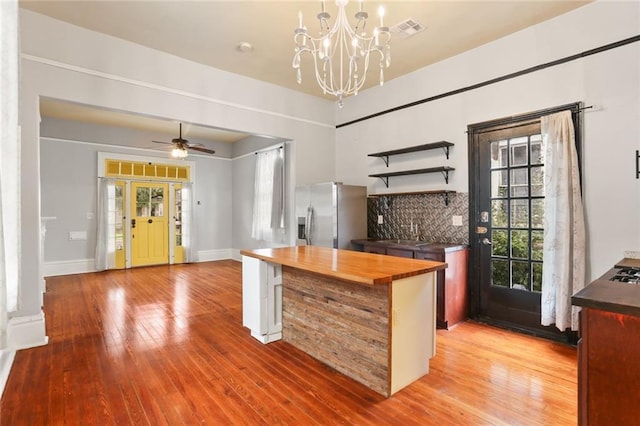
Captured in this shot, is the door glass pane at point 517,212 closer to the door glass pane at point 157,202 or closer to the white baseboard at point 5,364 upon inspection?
the white baseboard at point 5,364

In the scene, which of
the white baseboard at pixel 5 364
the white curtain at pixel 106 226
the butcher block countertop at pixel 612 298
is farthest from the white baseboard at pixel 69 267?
the butcher block countertop at pixel 612 298

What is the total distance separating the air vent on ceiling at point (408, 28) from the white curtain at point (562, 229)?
160 cm

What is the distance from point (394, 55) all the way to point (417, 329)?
10.6 ft

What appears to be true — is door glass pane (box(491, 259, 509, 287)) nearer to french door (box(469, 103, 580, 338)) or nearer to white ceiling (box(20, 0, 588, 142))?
french door (box(469, 103, 580, 338))

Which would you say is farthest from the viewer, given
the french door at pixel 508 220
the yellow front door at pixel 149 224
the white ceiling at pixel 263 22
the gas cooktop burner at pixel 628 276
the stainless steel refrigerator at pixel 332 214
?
the yellow front door at pixel 149 224

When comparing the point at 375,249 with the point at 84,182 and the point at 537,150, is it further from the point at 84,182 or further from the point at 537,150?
the point at 84,182

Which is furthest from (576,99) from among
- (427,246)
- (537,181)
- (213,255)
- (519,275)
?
(213,255)

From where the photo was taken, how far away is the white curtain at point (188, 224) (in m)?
7.76

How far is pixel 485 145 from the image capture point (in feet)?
12.2

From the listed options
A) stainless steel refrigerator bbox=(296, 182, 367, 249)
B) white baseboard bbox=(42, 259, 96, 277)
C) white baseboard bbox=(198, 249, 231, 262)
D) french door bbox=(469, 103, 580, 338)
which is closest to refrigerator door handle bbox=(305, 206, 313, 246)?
stainless steel refrigerator bbox=(296, 182, 367, 249)

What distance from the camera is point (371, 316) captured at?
2.27 meters

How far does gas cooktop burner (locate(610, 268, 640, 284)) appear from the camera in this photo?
1.74 metres

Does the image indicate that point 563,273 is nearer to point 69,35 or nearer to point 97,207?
point 69,35

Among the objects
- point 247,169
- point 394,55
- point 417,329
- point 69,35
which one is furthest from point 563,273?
point 247,169
